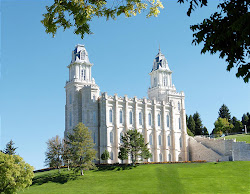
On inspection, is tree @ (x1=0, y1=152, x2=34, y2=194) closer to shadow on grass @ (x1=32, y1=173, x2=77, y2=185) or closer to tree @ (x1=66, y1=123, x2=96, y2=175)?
shadow on grass @ (x1=32, y1=173, x2=77, y2=185)

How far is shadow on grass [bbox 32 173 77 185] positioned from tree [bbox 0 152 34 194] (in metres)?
6.80

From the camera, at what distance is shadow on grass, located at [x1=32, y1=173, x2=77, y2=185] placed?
170 ft

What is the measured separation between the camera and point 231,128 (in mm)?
103812

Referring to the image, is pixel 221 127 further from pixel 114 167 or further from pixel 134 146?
pixel 114 167

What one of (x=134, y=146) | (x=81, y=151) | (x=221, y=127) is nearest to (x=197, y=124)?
(x=221, y=127)

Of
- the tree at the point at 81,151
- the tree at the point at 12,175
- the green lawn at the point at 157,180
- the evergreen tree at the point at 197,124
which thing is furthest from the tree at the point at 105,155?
the evergreen tree at the point at 197,124

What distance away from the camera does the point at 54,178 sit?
53281mm

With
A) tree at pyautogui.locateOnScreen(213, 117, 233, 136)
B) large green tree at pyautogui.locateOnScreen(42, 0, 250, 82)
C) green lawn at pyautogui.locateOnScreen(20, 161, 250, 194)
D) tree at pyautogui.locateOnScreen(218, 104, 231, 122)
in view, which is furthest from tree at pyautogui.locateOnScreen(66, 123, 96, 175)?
tree at pyautogui.locateOnScreen(218, 104, 231, 122)

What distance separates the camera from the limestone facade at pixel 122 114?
68262mm

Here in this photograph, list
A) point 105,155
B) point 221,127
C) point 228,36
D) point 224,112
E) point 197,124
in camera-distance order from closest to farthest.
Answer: point 228,36, point 105,155, point 221,127, point 197,124, point 224,112

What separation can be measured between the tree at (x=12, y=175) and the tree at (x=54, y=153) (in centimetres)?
1201

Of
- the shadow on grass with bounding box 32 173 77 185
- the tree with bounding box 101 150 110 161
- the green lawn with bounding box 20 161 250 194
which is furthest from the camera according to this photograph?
the tree with bounding box 101 150 110 161

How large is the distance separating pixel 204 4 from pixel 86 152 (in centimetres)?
4705

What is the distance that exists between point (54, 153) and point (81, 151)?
5.63 metres
